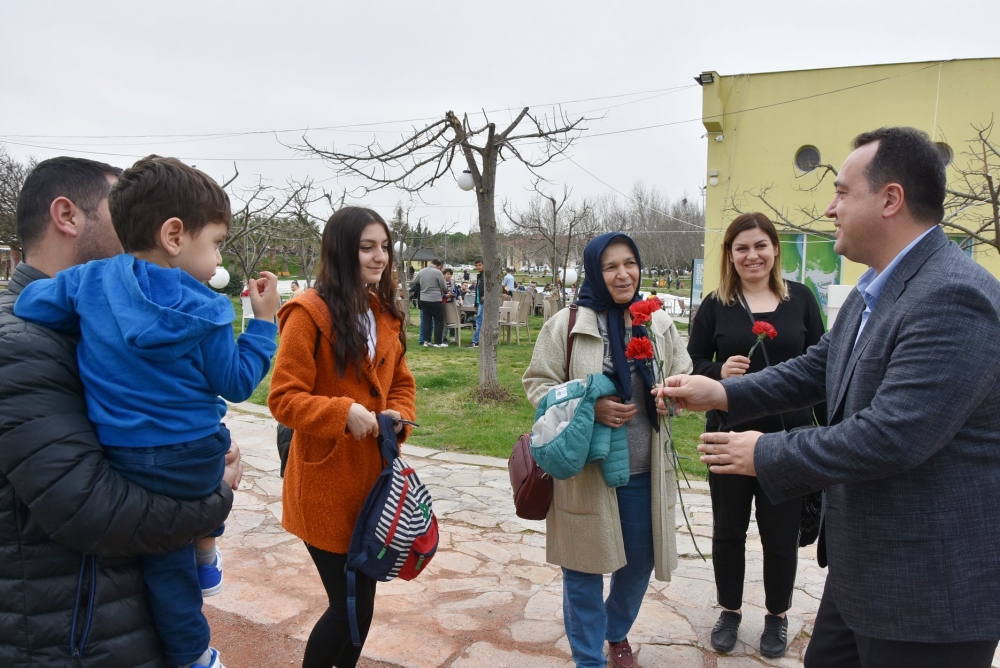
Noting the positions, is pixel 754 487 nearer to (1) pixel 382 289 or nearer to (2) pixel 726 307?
(2) pixel 726 307

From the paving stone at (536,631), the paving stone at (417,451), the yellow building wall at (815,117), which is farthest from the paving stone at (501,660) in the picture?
the yellow building wall at (815,117)

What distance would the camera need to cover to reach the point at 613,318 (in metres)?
2.86

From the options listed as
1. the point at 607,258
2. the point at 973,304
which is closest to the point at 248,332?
the point at 607,258

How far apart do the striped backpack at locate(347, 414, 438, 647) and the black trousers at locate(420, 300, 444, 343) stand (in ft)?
40.6

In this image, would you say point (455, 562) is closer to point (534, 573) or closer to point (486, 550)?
point (486, 550)

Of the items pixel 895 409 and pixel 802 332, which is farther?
pixel 802 332

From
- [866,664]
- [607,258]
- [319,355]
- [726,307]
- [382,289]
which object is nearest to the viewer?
[866,664]

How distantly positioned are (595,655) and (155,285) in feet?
7.11

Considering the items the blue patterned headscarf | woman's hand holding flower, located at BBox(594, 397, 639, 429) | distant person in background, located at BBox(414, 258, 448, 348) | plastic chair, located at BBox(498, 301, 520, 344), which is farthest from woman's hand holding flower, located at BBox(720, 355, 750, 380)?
plastic chair, located at BBox(498, 301, 520, 344)

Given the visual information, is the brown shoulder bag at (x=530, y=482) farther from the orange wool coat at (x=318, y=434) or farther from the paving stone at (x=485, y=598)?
the paving stone at (x=485, y=598)

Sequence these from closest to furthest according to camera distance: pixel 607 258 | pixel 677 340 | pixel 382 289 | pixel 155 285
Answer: pixel 155 285 → pixel 382 289 → pixel 607 258 → pixel 677 340

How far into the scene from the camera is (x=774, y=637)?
3143 mm

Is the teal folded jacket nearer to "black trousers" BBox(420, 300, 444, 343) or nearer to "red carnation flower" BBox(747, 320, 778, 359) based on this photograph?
"red carnation flower" BBox(747, 320, 778, 359)

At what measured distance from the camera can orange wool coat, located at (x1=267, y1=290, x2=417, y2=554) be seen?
2.23 metres
